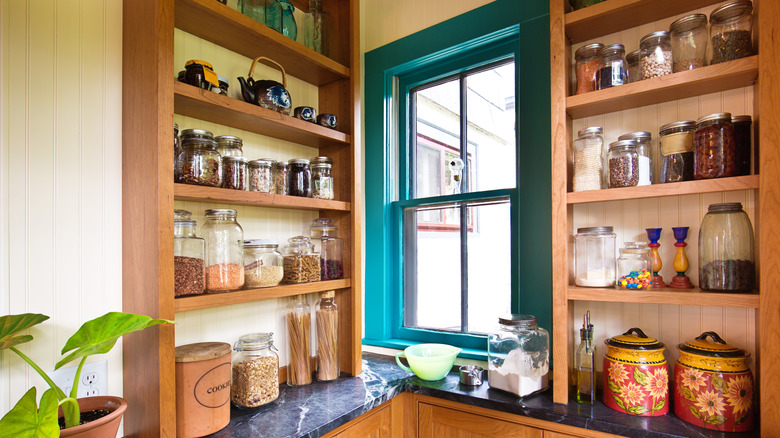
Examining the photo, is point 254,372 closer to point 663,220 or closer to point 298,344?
point 298,344

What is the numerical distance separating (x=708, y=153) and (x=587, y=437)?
1.00 meters

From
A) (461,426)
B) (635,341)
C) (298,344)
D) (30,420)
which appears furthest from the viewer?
(298,344)

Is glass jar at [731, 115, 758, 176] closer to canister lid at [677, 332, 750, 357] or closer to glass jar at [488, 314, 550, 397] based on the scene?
canister lid at [677, 332, 750, 357]

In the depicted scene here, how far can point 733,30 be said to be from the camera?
4.34 feet

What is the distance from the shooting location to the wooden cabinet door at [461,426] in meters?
1.54

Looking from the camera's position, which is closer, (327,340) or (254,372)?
(254,372)

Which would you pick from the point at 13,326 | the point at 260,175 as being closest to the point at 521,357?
the point at 260,175

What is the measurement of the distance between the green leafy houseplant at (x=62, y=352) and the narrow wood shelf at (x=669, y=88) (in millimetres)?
1532

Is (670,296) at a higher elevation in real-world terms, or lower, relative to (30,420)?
higher

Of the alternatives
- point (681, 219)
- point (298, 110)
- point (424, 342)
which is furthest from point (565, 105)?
point (424, 342)

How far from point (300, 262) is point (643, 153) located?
4.44ft

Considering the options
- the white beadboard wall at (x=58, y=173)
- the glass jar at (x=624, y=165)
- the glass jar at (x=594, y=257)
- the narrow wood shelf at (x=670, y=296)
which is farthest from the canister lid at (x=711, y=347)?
the white beadboard wall at (x=58, y=173)

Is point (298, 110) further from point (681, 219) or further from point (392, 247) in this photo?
point (681, 219)

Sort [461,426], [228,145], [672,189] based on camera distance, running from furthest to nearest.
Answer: [461,426], [228,145], [672,189]
